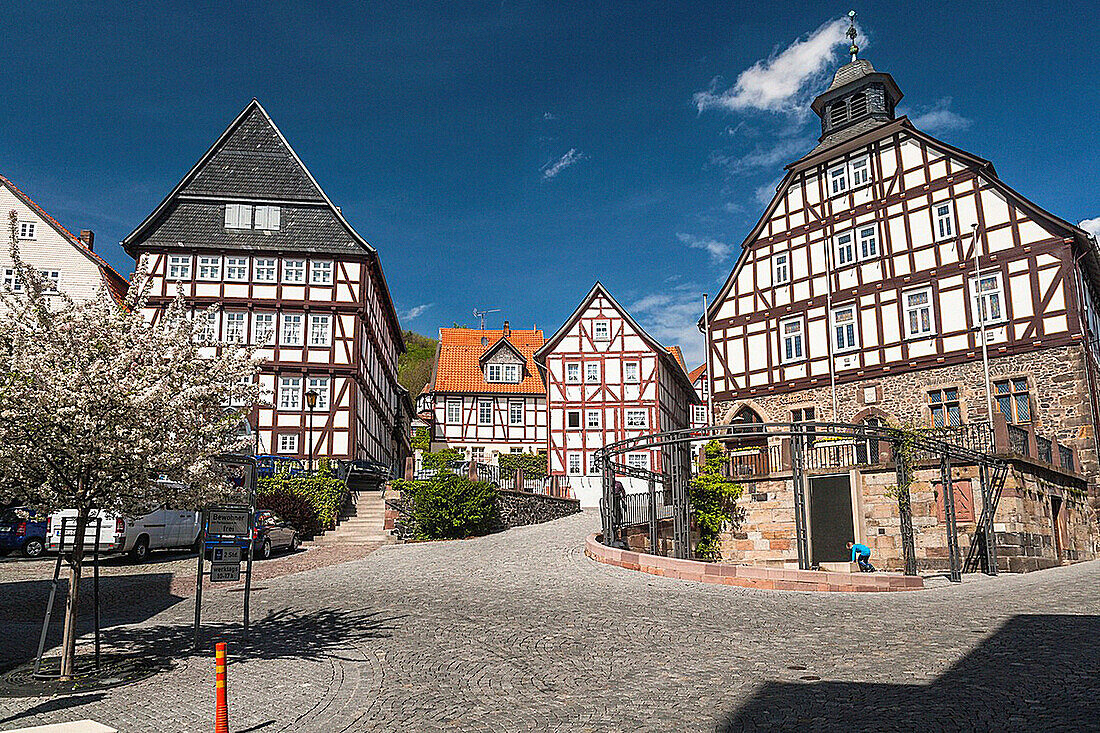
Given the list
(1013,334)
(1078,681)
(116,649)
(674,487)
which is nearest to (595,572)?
(674,487)

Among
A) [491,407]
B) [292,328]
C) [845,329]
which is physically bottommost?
[491,407]

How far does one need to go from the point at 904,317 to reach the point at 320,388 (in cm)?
2398

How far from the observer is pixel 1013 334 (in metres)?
28.5

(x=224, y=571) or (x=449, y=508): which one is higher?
(x=449, y=508)

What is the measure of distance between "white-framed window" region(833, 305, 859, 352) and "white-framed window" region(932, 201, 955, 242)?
12.9 ft

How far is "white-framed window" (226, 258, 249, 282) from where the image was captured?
38.8m

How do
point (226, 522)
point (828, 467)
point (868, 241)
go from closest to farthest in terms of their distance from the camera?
point (226, 522) → point (828, 467) → point (868, 241)

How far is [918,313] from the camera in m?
31.0

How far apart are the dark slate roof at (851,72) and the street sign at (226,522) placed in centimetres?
3266

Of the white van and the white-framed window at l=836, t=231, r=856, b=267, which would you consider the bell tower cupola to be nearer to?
the white-framed window at l=836, t=231, r=856, b=267

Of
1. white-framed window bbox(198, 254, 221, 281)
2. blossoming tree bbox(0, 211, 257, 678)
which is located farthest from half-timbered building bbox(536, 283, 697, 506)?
blossoming tree bbox(0, 211, 257, 678)

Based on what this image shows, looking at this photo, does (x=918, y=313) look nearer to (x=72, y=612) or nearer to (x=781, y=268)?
(x=781, y=268)

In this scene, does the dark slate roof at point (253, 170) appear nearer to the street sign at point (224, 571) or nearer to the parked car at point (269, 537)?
the parked car at point (269, 537)

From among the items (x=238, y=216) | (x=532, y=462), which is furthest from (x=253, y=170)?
(x=532, y=462)
